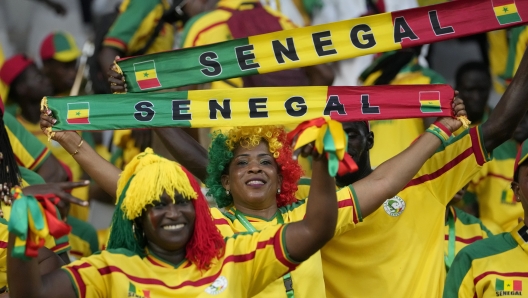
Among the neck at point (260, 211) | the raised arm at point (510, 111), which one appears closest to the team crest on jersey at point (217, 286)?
the neck at point (260, 211)

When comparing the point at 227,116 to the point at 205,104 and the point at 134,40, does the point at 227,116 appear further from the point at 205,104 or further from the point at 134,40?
the point at 134,40

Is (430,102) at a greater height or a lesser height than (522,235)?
greater

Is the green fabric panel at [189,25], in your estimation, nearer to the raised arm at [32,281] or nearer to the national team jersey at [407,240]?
the national team jersey at [407,240]

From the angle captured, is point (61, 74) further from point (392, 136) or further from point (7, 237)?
point (7, 237)

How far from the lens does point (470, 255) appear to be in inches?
241

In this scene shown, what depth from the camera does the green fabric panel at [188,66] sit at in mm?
6234

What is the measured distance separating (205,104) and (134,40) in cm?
336

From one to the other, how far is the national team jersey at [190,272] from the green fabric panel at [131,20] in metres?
4.41

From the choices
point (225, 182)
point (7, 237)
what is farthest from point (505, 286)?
point (7, 237)

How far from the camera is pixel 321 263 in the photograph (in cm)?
598

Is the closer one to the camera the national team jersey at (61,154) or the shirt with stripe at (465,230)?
the shirt with stripe at (465,230)

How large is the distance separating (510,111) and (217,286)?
2.03 m

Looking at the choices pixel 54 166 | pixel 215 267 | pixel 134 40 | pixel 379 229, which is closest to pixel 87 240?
pixel 54 166

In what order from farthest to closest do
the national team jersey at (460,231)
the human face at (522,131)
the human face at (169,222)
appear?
1. the human face at (522,131)
2. the national team jersey at (460,231)
3. the human face at (169,222)
